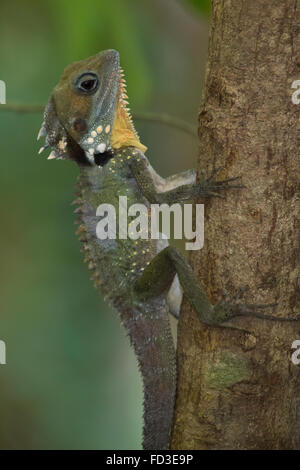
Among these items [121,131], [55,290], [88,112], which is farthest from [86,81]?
[55,290]

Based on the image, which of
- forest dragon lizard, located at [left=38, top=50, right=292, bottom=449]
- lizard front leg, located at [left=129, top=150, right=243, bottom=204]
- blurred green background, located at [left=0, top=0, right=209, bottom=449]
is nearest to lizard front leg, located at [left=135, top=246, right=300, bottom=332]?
forest dragon lizard, located at [left=38, top=50, right=292, bottom=449]

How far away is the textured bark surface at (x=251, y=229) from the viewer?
174 cm

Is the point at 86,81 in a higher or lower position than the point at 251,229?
higher

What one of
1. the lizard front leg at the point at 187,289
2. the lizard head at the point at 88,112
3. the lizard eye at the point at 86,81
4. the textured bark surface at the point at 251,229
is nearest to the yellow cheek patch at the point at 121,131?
the lizard head at the point at 88,112

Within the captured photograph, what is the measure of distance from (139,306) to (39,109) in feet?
3.53

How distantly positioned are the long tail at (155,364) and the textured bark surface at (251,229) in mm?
231

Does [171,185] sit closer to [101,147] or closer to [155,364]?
[101,147]

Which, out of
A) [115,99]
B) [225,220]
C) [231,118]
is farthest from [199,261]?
[115,99]

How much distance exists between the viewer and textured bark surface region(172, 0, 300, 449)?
1.74m

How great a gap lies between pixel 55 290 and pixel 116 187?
255 cm

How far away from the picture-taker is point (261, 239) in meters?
1.79

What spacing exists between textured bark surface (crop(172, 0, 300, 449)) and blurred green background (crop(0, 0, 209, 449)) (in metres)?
2.74

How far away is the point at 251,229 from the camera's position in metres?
1.80

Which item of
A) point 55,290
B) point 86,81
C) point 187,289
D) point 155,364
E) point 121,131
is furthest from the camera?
point 55,290
